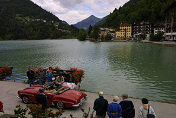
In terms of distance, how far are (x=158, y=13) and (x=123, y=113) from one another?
18381 centimetres

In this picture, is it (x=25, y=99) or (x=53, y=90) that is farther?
(x=25, y=99)

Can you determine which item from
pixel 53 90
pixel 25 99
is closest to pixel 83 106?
pixel 53 90

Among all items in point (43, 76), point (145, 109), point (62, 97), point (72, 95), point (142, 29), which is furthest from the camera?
point (142, 29)

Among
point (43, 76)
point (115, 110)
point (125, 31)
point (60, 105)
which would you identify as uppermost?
point (125, 31)

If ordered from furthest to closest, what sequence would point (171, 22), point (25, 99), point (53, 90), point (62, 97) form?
point (171, 22)
point (25, 99)
point (53, 90)
point (62, 97)

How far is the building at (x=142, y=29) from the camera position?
150 m

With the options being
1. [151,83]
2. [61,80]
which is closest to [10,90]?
[61,80]

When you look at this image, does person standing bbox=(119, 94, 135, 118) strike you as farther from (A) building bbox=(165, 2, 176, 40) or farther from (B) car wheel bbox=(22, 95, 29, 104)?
(A) building bbox=(165, 2, 176, 40)

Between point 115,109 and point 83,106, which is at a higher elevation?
point 115,109

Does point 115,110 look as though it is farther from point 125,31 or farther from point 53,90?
point 125,31

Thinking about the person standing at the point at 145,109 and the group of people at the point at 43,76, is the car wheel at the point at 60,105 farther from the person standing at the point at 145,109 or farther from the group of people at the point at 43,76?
the person standing at the point at 145,109

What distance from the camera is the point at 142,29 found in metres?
156

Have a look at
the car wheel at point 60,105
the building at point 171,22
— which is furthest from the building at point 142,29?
the car wheel at point 60,105

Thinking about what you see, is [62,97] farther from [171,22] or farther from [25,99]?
[171,22]
